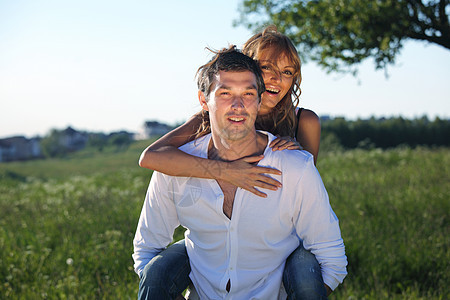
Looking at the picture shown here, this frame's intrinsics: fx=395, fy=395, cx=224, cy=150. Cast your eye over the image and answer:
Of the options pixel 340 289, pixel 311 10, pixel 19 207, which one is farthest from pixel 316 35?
pixel 19 207

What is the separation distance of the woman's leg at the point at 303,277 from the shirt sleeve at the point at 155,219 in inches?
33.0

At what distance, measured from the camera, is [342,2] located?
671 cm

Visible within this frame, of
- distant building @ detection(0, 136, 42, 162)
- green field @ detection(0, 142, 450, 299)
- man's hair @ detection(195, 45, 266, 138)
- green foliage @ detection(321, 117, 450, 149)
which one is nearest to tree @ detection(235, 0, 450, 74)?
green field @ detection(0, 142, 450, 299)

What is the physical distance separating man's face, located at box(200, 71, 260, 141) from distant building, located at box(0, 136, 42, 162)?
84.0m

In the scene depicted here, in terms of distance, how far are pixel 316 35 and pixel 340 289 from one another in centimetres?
503

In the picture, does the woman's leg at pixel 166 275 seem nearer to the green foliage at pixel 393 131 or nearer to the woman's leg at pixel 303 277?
the woman's leg at pixel 303 277

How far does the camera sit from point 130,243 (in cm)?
491

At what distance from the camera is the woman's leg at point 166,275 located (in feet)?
7.51

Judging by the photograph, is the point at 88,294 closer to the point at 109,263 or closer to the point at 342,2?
the point at 109,263

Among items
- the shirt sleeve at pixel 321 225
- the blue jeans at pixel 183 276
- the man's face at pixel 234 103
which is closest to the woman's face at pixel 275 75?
the man's face at pixel 234 103

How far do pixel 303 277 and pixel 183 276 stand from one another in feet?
2.62

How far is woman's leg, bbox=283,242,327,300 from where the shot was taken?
2127mm

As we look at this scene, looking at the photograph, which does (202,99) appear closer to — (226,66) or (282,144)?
(226,66)

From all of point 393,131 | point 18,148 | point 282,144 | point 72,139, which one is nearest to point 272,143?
point 282,144
